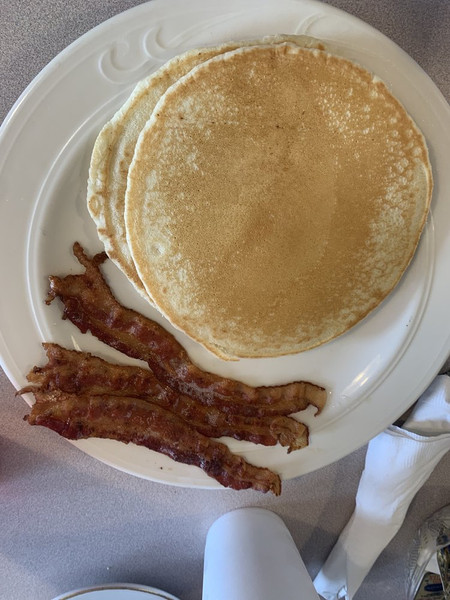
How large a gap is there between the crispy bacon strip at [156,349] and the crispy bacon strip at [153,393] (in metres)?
0.03

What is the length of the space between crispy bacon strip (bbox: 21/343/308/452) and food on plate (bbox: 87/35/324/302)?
0.30m

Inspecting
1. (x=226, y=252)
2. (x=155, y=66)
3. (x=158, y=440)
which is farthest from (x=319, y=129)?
(x=158, y=440)

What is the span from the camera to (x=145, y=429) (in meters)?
1.46

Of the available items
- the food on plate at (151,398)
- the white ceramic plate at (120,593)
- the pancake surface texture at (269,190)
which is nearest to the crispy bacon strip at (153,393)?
the food on plate at (151,398)

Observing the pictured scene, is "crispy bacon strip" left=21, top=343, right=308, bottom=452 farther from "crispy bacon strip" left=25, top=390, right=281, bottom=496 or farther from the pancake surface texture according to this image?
the pancake surface texture

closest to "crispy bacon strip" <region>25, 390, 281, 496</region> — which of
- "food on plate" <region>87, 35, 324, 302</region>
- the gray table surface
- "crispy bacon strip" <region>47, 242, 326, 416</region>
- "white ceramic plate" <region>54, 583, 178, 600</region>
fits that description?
"crispy bacon strip" <region>47, 242, 326, 416</region>

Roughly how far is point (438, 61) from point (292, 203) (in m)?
0.76

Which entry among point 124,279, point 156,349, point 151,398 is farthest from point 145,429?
point 124,279

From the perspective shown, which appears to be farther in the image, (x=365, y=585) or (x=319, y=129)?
(x=365, y=585)

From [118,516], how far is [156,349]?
28.9 inches

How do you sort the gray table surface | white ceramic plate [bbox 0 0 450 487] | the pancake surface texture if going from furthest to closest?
1. the gray table surface
2. white ceramic plate [bbox 0 0 450 487]
3. the pancake surface texture

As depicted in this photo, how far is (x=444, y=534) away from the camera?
180 centimetres

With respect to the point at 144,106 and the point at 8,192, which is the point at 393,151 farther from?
the point at 8,192

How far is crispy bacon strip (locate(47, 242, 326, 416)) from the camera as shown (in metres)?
1.43
